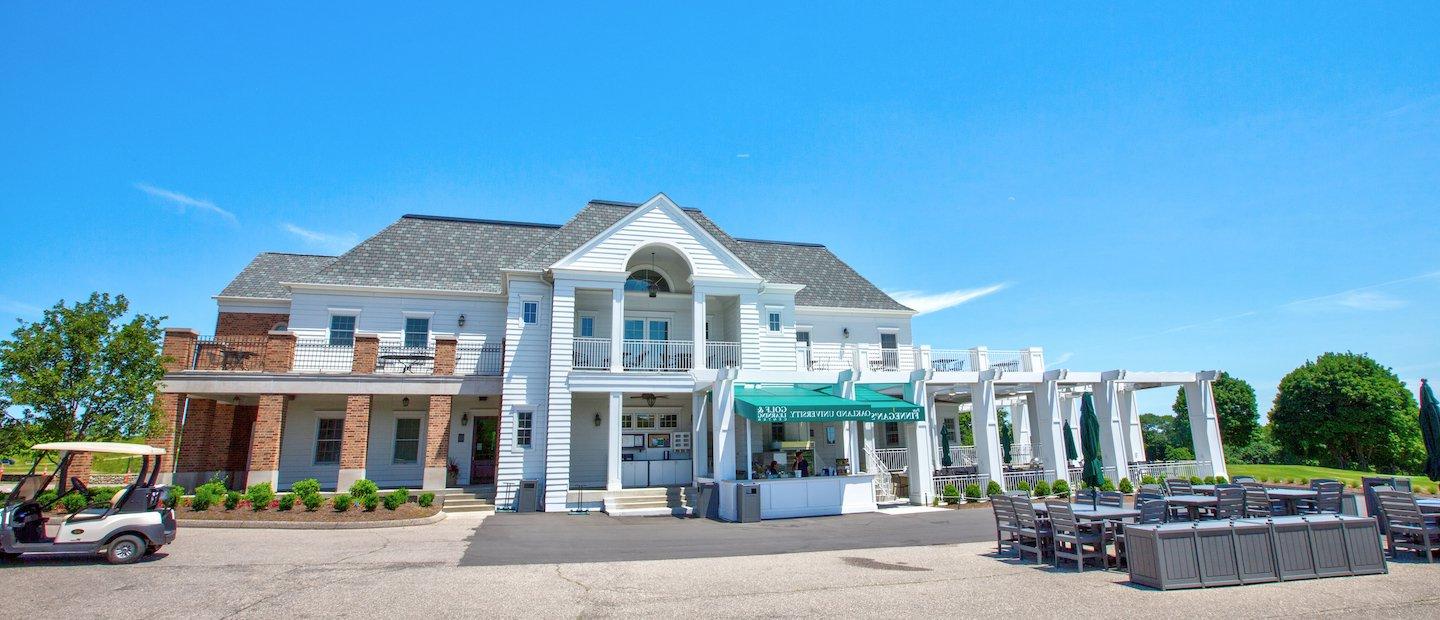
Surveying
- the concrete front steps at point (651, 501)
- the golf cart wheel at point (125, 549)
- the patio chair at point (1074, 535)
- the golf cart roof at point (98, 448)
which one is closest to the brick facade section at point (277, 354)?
the golf cart roof at point (98, 448)

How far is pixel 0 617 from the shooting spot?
743cm

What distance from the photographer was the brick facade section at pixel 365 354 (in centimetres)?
2016

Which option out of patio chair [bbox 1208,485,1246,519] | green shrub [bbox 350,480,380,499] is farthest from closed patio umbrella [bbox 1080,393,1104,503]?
green shrub [bbox 350,480,380,499]

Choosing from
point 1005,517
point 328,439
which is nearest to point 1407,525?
point 1005,517

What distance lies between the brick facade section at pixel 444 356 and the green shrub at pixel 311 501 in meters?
5.08

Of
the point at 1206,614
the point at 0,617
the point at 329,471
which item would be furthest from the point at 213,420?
the point at 1206,614

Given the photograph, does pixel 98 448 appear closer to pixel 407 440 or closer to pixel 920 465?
pixel 407 440

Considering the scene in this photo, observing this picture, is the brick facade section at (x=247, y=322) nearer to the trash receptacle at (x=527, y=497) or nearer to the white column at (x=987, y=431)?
the trash receptacle at (x=527, y=497)

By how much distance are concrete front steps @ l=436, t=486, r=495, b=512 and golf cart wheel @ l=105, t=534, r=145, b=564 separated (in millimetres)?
8876

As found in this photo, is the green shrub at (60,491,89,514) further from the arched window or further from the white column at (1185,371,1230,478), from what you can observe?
the white column at (1185,371,1230,478)

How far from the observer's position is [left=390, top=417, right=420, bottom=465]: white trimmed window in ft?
73.3

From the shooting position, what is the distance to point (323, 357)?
69.1 ft

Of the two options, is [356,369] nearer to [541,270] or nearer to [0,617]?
[541,270]

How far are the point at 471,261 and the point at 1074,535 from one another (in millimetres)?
21047
